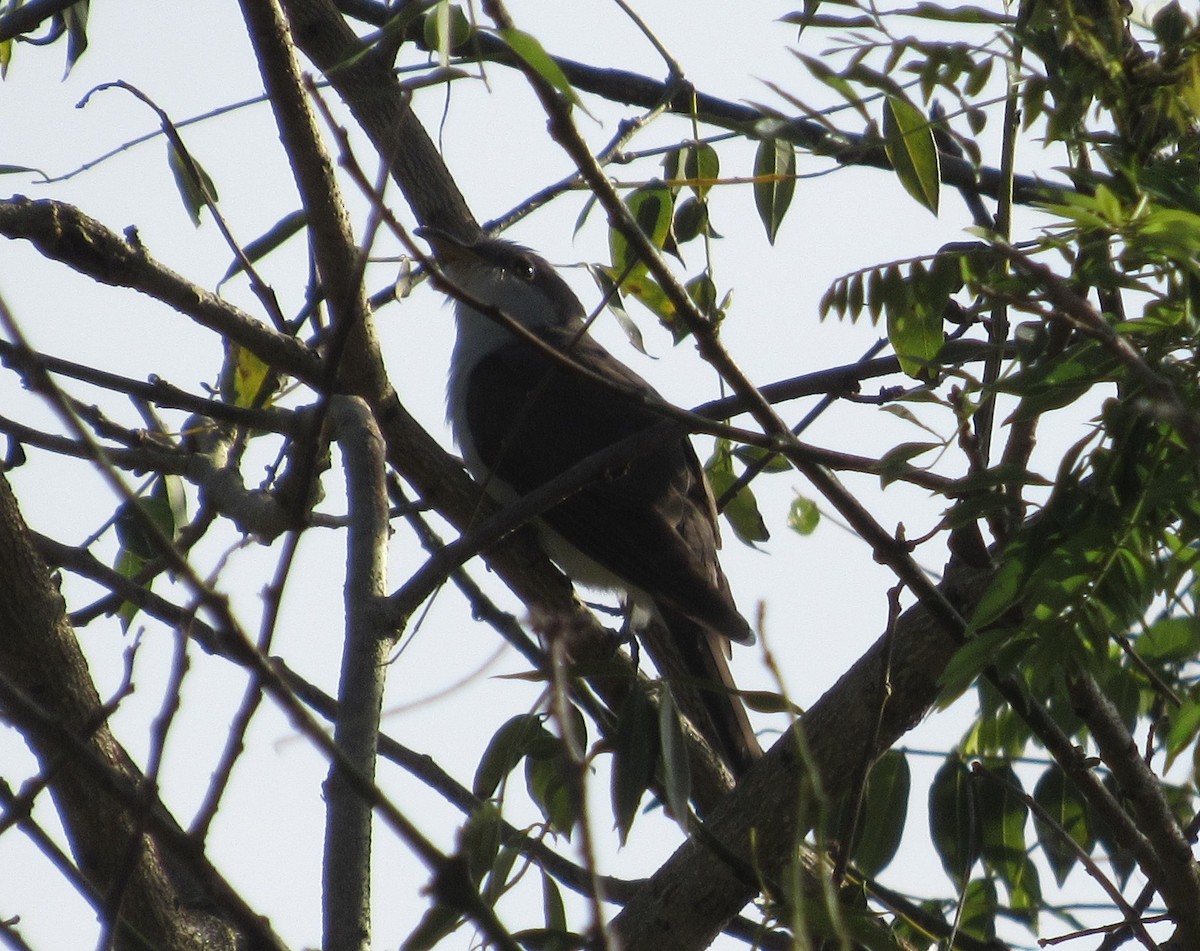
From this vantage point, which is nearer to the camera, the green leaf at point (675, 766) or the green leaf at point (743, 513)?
the green leaf at point (675, 766)

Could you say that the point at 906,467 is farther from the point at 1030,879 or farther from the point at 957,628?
the point at 1030,879

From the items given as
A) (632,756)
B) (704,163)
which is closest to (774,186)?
(704,163)

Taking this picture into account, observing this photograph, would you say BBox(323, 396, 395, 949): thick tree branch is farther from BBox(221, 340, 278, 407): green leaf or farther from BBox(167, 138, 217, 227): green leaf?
BBox(167, 138, 217, 227): green leaf

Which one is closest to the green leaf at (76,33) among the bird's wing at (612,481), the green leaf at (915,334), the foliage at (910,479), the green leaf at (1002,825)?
the foliage at (910,479)

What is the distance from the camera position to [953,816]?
117 inches

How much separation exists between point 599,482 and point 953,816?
152 cm

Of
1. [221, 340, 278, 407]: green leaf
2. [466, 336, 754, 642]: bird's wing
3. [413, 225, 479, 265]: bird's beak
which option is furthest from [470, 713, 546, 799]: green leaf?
[413, 225, 479, 265]: bird's beak

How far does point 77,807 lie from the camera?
2.52 m

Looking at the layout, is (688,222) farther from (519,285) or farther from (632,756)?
(519,285)

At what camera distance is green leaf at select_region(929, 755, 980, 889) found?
9.66ft

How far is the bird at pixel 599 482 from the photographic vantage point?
4484 mm

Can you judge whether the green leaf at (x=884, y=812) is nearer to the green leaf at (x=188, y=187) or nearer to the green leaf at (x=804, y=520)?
the green leaf at (x=804, y=520)

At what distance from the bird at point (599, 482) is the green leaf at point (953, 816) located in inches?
45.9

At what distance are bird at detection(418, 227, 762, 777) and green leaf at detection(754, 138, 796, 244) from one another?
1.36 m
